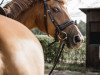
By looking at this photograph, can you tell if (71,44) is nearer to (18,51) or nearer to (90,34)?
(18,51)

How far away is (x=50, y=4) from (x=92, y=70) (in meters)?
12.2

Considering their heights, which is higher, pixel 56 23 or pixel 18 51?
pixel 18 51

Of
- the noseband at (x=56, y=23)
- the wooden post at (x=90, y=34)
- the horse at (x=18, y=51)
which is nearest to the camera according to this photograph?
the horse at (x=18, y=51)

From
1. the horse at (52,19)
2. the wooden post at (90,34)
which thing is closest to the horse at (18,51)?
the horse at (52,19)

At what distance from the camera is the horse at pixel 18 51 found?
1935 mm

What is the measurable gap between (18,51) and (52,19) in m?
2.25

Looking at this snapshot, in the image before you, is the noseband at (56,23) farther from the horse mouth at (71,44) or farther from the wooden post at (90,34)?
the wooden post at (90,34)

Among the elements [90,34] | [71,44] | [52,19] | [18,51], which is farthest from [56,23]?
[90,34]

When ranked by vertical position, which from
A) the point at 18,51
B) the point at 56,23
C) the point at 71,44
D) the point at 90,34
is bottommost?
the point at 90,34

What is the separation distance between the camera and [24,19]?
13.9 ft

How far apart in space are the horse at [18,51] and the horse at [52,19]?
6.38 feet

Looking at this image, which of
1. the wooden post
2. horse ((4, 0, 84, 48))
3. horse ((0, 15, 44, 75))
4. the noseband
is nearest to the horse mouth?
horse ((4, 0, 84, 48))

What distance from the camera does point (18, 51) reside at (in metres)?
2.00

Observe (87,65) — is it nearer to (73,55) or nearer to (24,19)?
(73,55)
